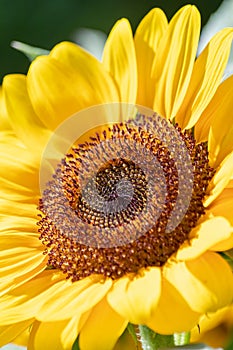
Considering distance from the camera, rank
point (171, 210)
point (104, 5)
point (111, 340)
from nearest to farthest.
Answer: point (111, 340) → point (171, 210) → point (104, 5)

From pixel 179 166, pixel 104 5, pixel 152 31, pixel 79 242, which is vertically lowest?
pixel 104 5

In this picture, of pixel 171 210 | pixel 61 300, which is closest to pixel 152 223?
pixel 171 210

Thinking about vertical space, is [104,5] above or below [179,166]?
below

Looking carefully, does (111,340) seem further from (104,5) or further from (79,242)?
(104,5)

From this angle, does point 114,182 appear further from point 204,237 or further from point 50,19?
point 50,19

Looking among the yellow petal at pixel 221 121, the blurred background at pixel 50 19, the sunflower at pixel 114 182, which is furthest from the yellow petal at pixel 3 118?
the blurred background at pixel 50 19

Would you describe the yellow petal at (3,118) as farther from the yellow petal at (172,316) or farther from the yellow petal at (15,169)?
the yellow petal at (172,316)
